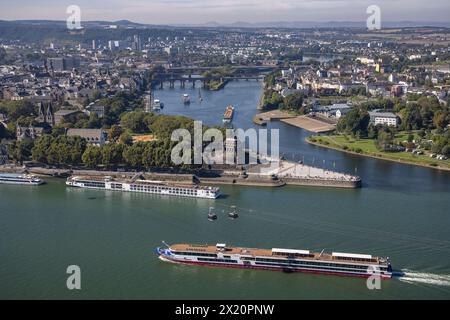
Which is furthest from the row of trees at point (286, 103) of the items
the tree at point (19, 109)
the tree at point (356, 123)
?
the tree at point (19, 109)

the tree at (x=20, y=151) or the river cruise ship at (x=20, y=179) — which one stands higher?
the tree at (x=20, y=151)

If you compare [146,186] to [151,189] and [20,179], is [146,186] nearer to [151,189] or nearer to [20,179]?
[151,189]

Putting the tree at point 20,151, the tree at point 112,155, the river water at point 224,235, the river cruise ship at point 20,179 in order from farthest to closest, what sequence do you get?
1. the tree at point 20,151
2. the tree at point 112,155
3. the river cruise ship at point 20,179
4. the river water at point 224,235

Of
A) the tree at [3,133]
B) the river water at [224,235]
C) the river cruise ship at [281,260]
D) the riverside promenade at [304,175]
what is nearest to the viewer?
the river water at [224,235]

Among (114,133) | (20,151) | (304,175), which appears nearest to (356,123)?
(304,175)

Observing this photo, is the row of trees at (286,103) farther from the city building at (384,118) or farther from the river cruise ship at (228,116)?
the city building at (384,118)

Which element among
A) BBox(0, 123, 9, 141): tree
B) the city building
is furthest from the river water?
the city building

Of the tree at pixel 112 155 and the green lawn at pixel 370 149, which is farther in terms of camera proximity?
the green lawn at pixel 370 149
